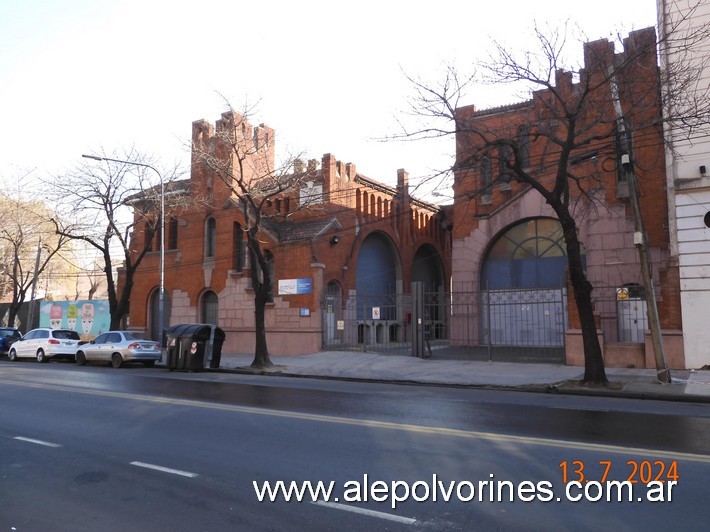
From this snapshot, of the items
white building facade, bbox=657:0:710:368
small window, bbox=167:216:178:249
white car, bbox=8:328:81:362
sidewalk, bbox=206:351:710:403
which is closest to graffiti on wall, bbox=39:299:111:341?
small window, bbox=167:216:178:249

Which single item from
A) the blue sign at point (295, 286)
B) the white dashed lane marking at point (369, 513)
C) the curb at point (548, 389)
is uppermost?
the blue sign at point (295, 286)

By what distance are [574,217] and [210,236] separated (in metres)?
17.8

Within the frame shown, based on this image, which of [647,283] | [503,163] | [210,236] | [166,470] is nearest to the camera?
[166,470]

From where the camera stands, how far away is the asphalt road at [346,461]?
4832mm

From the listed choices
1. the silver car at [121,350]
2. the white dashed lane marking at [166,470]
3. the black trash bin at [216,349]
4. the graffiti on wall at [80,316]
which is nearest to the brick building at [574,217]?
the black trash bin at [216,349]

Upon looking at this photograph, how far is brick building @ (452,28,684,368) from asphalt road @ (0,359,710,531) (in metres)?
6.46

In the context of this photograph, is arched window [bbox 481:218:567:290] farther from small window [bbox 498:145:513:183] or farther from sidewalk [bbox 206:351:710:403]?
small window [bbox 498:145:513:183]

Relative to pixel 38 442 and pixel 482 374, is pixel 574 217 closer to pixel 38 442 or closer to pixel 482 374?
pixel 482 374

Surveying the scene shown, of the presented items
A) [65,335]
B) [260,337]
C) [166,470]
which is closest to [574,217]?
[260,337]

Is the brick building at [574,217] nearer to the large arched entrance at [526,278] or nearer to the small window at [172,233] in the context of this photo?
the large arched entrance at [526,278]

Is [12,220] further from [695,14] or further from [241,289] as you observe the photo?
[695,14]

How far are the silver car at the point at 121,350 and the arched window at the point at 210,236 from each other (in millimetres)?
7372

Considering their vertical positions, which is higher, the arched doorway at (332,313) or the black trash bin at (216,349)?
the arched doorway at (332,313)

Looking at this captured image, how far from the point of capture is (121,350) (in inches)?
872
